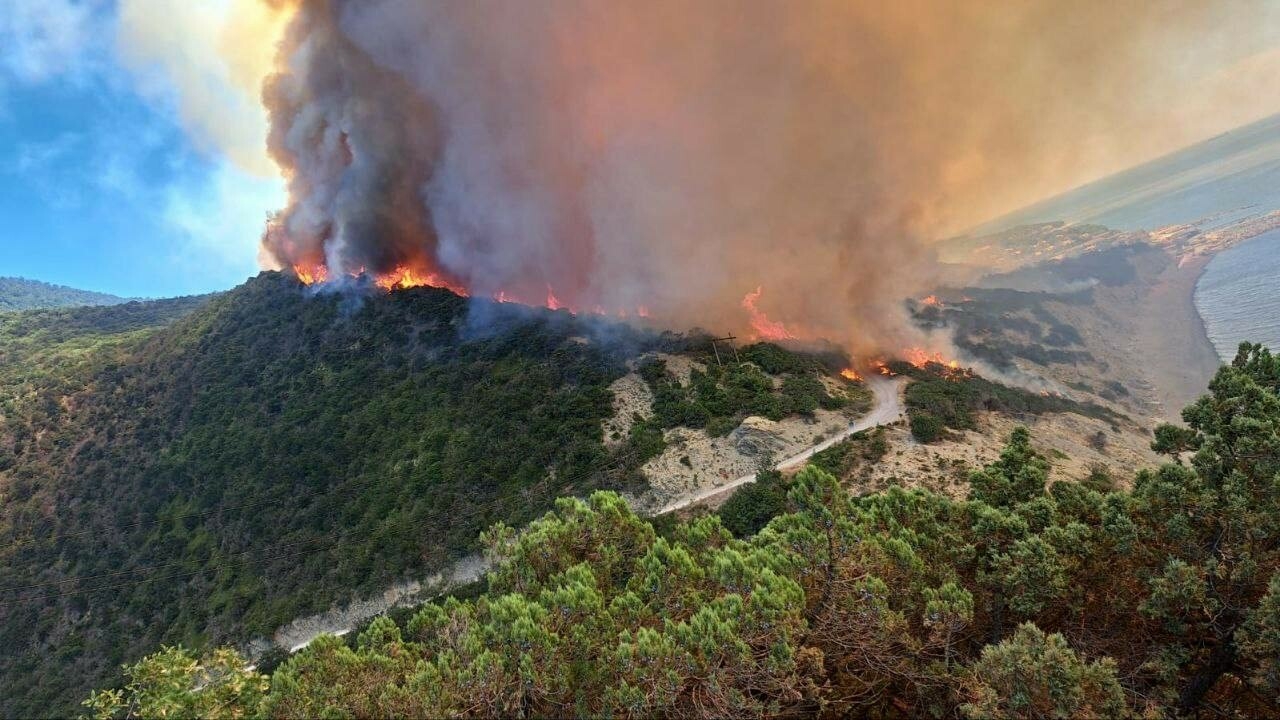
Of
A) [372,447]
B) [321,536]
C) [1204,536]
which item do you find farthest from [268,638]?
[1204,536]

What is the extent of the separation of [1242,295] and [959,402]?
109773 millimetres

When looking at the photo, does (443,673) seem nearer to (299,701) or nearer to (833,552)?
(299,701)

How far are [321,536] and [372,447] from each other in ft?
43.2

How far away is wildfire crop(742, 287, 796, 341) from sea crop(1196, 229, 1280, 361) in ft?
262

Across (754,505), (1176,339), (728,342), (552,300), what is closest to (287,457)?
(552,300)

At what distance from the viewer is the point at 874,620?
1716 cm

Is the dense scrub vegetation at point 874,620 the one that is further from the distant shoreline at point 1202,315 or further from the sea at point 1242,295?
the distant shoreline at point 1202,315

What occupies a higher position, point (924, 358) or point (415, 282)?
point (415, 282)

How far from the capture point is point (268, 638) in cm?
5581

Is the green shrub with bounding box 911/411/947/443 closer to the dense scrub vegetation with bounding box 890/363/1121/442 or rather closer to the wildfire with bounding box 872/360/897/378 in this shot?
the dense scrub vegetation with bounding box 890/363/1121/442

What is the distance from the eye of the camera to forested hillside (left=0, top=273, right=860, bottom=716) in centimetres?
6066

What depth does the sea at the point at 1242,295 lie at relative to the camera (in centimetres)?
10562

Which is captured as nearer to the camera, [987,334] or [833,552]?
[833,552]

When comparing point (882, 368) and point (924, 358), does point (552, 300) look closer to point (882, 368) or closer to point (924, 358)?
point (882, 368)
